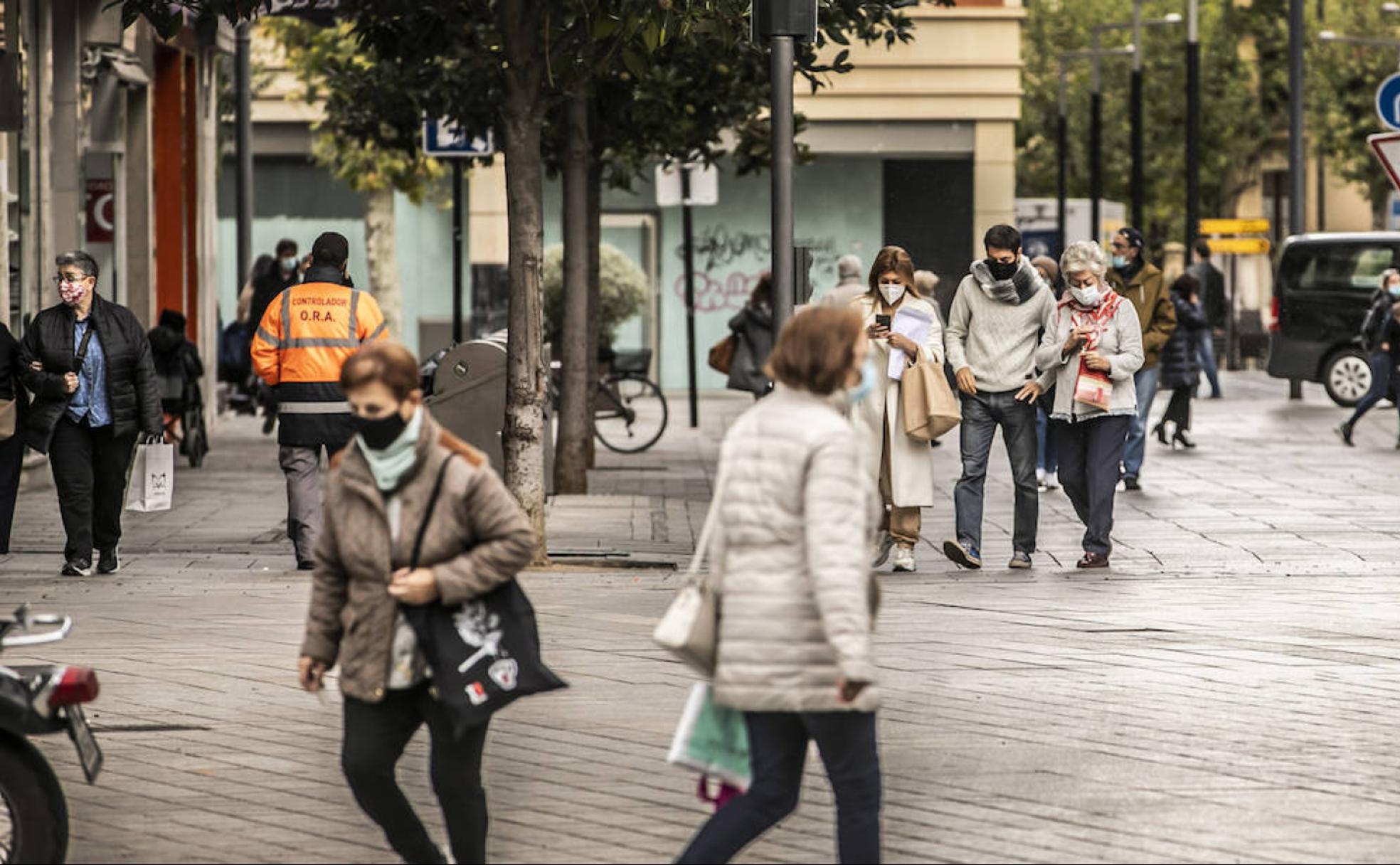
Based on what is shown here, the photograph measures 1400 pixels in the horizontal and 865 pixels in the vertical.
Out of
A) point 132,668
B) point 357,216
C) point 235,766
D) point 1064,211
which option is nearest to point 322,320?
point 132,668

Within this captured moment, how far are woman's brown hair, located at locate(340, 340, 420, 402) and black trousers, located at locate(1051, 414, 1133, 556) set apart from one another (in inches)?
299

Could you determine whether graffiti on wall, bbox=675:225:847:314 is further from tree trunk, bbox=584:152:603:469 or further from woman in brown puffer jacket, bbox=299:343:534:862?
woman in brown puffer jacket, bbox=299:343:534:862

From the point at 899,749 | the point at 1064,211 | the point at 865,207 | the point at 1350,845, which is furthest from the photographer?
the point at 1064,211

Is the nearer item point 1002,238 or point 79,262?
point 79,262

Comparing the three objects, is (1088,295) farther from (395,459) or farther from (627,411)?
(627,411)

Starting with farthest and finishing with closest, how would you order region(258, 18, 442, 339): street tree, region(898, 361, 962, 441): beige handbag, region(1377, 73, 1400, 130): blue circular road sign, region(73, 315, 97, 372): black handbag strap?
region(258, 18, 442, 339): street tree → region(1377, 73, 1400, 130): blue circular road sign → region(73, 315, 97, 372): black handbag strap → region(898, 361, 962, 441): beige handbag

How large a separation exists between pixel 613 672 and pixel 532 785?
Answer: 200 cm

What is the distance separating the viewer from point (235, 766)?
7832mm

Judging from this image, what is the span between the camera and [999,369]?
43.0 ft

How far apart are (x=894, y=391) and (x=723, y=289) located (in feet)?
75.1

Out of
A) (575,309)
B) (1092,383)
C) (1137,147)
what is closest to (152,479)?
A: (1092,383)

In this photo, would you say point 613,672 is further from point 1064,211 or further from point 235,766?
point 1064,211

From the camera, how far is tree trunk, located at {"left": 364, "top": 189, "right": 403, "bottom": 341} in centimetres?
3750

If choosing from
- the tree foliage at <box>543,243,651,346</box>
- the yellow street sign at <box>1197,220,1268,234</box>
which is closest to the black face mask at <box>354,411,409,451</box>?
the tree foliage at <box>543,243,651,346</box>
